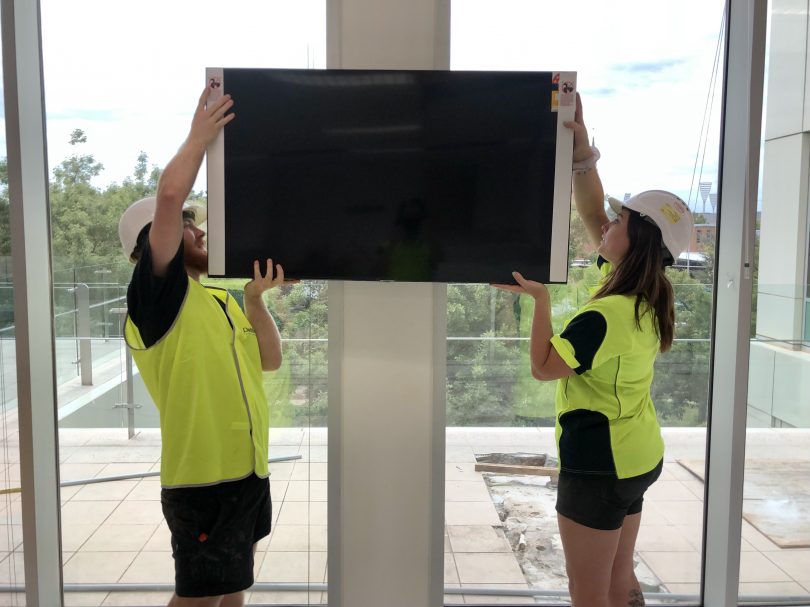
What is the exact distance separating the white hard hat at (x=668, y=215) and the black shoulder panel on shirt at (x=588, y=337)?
11.4 inches

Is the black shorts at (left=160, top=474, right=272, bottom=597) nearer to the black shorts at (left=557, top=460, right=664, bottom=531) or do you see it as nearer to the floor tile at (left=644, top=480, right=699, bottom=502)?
the black shorts at (left=557, top=460, right=664, bottom=531)

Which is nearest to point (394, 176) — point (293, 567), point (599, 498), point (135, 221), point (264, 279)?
point (264, 279)

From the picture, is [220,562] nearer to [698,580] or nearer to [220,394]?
[220,394]

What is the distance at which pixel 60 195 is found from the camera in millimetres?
2174

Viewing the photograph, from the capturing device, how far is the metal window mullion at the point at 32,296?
2018 millimetres

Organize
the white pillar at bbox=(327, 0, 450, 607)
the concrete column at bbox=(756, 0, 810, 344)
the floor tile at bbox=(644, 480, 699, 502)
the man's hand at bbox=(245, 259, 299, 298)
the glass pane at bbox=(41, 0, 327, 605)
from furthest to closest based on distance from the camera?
the floor tile at bbox=(644, 480, 699, 502) → the concrete column at bbox=(756, 0, 810, 344) → the glass pane at bbox=(41, 0, 327, 605) → the white pillar at bbox=(327, 0, 450, 607) → the man's hand at bbox=(245, 259, 299, 298)

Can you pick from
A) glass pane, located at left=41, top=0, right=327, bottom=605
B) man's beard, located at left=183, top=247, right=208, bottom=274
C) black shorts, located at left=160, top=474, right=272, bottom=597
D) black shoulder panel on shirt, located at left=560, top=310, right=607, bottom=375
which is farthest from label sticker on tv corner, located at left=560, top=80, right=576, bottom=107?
black shorts, located at left=160, top=474, right=272, bottom=597

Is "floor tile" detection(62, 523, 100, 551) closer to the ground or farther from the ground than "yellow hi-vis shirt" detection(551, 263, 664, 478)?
closer to the ground

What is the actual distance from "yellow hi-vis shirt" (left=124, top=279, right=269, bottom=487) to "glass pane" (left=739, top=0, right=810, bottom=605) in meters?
1.77

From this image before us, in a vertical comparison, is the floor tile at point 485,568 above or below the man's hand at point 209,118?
below

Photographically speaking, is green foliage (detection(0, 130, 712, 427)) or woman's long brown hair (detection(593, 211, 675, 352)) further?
green foliage (detection(0, 130, 712, 427))

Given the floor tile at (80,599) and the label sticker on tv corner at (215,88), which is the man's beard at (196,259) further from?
the floor tile at (80,599)

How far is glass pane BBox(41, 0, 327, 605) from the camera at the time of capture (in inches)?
82.9

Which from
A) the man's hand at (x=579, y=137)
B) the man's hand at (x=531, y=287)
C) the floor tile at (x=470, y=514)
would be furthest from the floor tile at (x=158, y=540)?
the man's hand at (x=579, y=137)
